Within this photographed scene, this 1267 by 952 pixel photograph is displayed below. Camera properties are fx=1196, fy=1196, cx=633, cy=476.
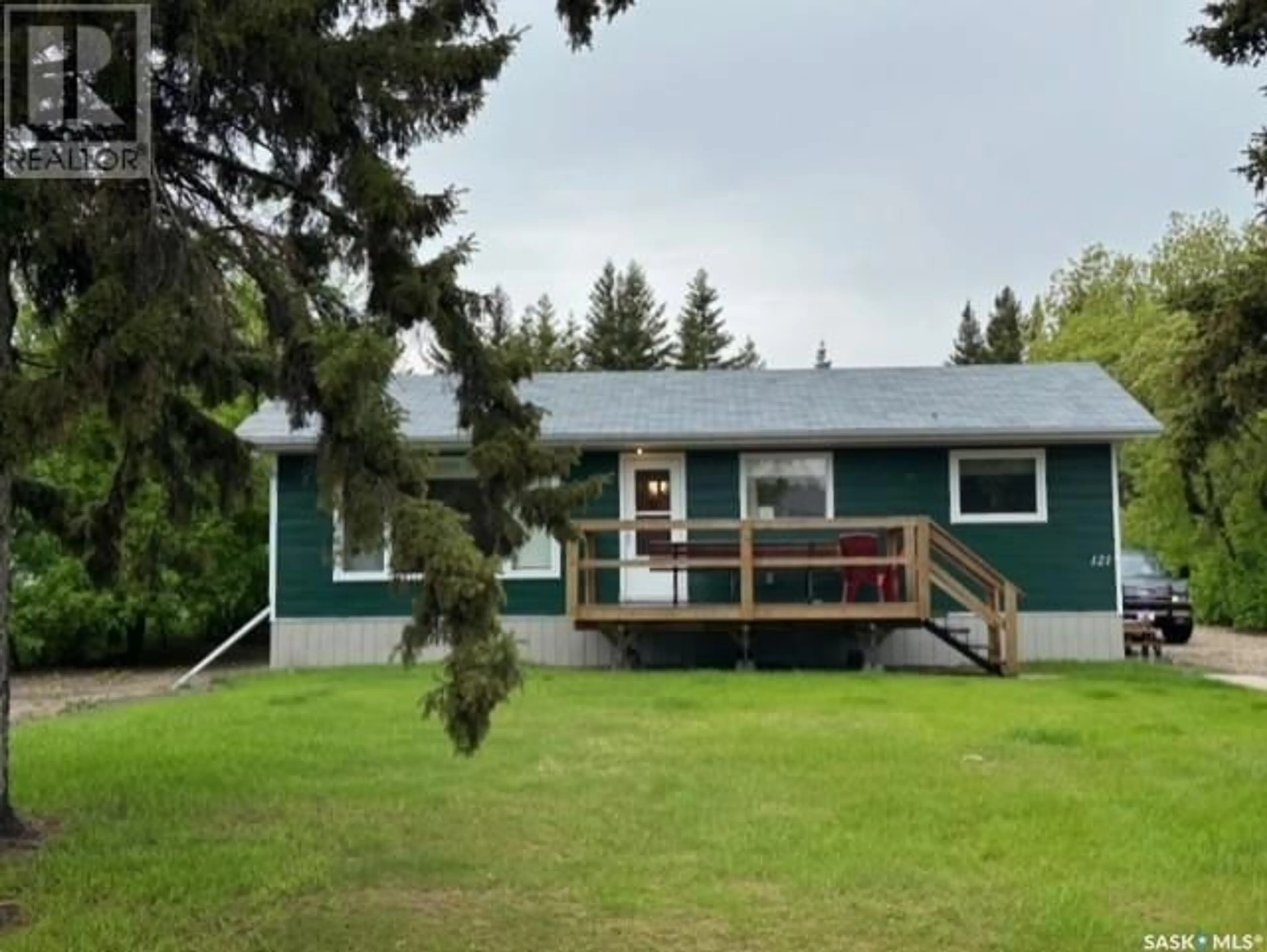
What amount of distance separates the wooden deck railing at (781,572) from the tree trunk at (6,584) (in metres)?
7.70

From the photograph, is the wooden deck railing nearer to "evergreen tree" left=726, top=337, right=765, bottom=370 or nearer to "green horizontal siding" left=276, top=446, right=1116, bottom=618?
"green horizontal siding" left=276, top=446, right=1116, bottom=618

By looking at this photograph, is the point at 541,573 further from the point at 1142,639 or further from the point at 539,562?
the point at 1142,639

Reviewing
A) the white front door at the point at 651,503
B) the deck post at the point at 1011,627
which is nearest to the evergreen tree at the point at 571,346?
the white front door at the point at 651,503

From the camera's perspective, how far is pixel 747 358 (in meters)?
55.4

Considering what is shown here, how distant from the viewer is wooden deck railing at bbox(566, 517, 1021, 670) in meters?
12.9

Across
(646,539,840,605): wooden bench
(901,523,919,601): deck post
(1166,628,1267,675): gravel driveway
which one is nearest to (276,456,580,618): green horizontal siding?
(646,539,840,605): wooden bench

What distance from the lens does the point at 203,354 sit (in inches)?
202

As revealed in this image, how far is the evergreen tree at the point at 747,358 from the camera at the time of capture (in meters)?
54.3

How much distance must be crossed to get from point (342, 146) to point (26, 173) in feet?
4.25

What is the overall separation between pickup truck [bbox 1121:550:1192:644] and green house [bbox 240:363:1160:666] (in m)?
4.36

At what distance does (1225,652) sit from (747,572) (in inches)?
354

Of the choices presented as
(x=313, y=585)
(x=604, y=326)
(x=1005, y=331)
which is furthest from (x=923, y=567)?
(x=1005, y=331)

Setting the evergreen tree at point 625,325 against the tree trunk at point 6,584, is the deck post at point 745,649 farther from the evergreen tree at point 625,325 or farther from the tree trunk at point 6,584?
the evergreen tree at point 625,325

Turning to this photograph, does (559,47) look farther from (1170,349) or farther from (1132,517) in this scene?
(1132,517)
